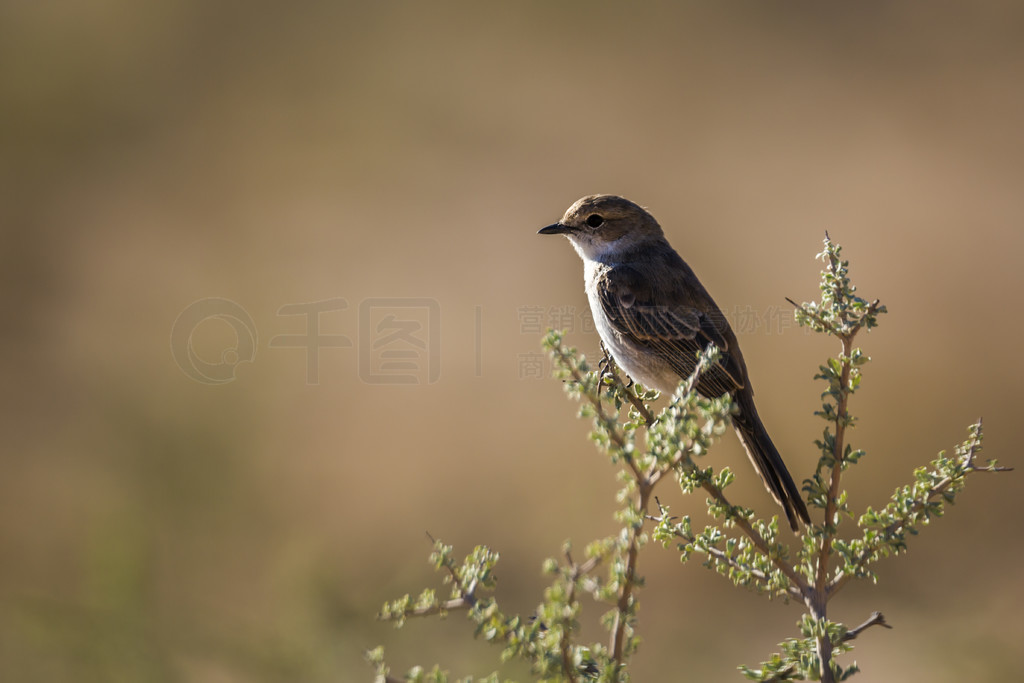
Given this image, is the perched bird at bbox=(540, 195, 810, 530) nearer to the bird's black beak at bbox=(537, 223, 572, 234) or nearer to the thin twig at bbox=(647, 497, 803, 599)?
the bird's black beak at bbox=(537, 223, 572, 234)

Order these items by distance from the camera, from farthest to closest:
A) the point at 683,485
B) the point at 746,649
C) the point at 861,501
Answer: the point at 861,501 < the point at 746,649 < the point at 683,485

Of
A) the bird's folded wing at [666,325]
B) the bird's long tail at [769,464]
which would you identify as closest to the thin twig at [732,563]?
the bird's long tail at [769,464]

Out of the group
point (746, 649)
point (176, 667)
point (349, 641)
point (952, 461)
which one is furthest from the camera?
point (746, 649)

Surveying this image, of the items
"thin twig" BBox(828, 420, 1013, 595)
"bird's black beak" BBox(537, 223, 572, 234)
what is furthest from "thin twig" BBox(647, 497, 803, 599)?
"bird's black beak" BBox(537, 223, 572, 234)

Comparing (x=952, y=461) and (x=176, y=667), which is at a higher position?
(x=952, y=461)

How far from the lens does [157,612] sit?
367 centimetres

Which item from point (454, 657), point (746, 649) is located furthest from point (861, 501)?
point (454, 657)

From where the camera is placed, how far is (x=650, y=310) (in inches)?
159

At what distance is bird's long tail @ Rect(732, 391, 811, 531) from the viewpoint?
2.99 m

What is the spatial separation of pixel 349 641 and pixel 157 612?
939 mm

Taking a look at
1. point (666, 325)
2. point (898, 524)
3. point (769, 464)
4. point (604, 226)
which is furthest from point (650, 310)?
point (898, 524)

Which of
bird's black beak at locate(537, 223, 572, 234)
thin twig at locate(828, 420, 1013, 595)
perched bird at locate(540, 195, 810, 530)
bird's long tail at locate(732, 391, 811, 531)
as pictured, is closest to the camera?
thin twig at locate(828, 420, 1013, 595)

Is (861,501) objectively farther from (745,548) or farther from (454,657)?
(745,548)

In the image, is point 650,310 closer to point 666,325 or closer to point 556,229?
point 666,325
